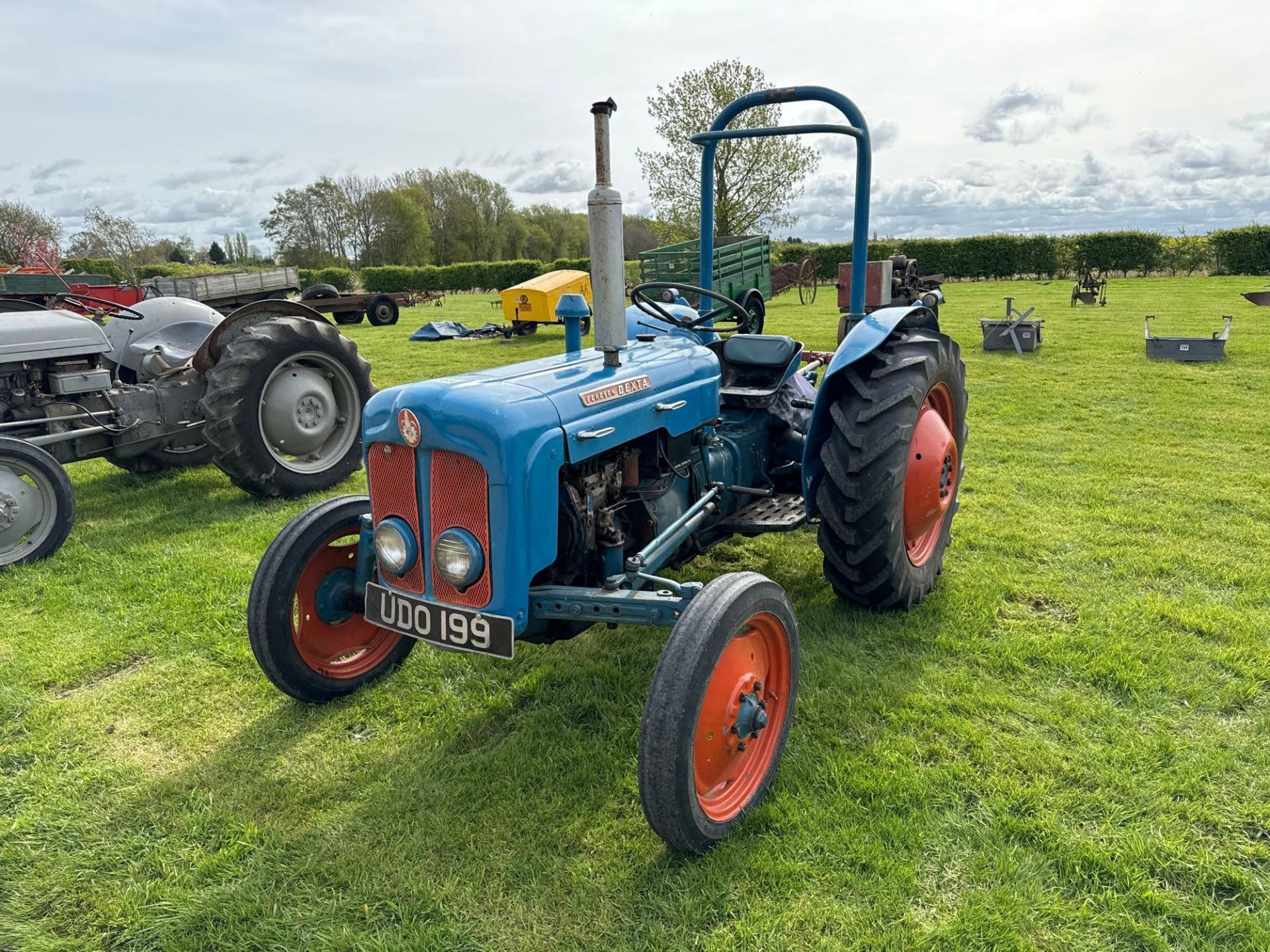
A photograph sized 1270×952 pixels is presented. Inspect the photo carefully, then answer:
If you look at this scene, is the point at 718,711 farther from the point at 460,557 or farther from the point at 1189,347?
the point at 1189,347

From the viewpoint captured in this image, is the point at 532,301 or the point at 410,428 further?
the point at 532,301

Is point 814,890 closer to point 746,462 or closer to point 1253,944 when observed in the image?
point 1253,944

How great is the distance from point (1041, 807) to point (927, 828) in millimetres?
359

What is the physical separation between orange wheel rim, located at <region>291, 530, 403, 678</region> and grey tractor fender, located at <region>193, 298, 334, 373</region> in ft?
10.1

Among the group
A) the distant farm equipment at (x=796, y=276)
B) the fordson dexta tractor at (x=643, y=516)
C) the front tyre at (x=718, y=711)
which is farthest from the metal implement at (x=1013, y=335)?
the distant farm equipment at (x=796, y=276)

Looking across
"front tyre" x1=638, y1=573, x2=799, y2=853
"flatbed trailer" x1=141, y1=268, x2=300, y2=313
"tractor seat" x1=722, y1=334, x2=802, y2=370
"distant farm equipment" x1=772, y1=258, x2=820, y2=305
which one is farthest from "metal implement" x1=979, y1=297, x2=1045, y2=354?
"distant farm equipment" x1=772, y1=258, x2=820, y2=305

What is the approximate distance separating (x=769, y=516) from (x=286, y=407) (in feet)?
11.5

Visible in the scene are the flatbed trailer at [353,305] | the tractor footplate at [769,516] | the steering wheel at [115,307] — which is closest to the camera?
the tractor footplate at [769,516]

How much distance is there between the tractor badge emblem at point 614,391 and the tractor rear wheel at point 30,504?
140 inches

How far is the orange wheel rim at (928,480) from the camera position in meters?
3.39

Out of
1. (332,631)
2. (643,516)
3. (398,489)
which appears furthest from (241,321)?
(643,516)

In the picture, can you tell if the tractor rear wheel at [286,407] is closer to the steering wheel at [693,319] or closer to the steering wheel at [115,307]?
the steering wheel at [115,307]

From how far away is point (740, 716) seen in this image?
233 centimetres

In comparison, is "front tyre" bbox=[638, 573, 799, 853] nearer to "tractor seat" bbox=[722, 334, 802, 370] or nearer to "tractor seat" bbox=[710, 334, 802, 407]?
"tractor seat" bbox=[710, 334, 802, 407]
